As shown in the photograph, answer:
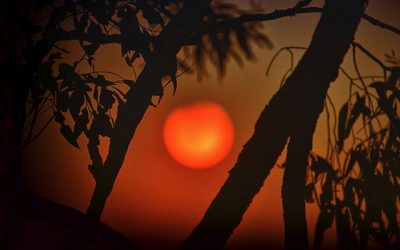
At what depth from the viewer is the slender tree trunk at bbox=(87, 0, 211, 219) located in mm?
1775

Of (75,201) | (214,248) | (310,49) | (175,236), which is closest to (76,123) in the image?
(75,201)

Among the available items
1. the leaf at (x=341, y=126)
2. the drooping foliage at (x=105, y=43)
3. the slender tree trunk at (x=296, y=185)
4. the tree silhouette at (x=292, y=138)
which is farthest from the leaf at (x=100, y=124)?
the leaf at (x=341, y=126)

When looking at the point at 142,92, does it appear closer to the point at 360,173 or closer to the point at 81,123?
the point at 81,123

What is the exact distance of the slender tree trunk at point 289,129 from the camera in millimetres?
1795

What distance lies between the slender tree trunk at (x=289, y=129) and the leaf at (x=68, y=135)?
1.73 ft

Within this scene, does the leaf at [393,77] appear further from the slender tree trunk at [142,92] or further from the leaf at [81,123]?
the leaf at [81,123]

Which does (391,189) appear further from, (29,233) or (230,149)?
(29,233)

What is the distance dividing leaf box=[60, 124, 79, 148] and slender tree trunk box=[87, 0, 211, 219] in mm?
122

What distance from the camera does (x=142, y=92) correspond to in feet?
5.92

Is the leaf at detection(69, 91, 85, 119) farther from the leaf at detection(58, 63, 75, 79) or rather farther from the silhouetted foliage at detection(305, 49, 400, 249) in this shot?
the silhouetted foliage at detection(305, 49, 400, 249)

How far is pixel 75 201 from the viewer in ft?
5.79

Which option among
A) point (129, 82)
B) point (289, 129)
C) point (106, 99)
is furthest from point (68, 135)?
point (289, 129)

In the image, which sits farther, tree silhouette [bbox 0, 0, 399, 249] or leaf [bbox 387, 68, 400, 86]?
leaf [bbox 387, 68, 400, 86]

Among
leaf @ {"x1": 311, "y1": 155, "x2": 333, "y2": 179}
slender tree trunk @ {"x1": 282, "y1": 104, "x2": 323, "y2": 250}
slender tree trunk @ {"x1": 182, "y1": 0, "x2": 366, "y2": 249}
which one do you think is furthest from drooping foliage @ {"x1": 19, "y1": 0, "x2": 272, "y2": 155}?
leaf @ {"x1": 311, "y1": 155, "x2": 333, "y2": 179}
